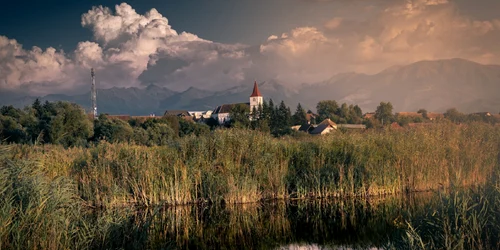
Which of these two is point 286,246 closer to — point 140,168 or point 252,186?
point 252,186

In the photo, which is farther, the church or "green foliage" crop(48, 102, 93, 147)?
the church

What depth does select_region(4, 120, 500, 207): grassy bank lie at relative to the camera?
14.3m

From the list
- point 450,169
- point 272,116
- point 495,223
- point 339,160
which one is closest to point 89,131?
point 339,160

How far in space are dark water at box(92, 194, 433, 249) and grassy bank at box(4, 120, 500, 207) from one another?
647 millimetres

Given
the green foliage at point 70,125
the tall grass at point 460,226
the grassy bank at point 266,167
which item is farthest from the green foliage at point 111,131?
the tall grass at point 460,226

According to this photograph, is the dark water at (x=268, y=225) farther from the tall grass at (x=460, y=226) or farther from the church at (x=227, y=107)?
the church at (x=227, y=107)

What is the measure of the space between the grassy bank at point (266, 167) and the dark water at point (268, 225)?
65 cm

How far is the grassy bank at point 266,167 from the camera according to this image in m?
14.3

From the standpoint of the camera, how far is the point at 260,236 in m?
11.2

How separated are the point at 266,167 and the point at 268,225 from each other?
11.2 feet

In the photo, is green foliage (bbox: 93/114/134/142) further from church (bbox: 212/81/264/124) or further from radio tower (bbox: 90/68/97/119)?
church (bbox: 212/81/264/124)

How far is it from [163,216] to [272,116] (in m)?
79.9

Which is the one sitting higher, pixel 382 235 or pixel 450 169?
pixel 450 169

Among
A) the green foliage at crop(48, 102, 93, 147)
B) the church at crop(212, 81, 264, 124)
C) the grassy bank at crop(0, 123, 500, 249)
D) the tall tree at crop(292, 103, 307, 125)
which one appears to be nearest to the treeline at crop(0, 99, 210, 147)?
the green foliage at crop(48, 102, 93, 147)
